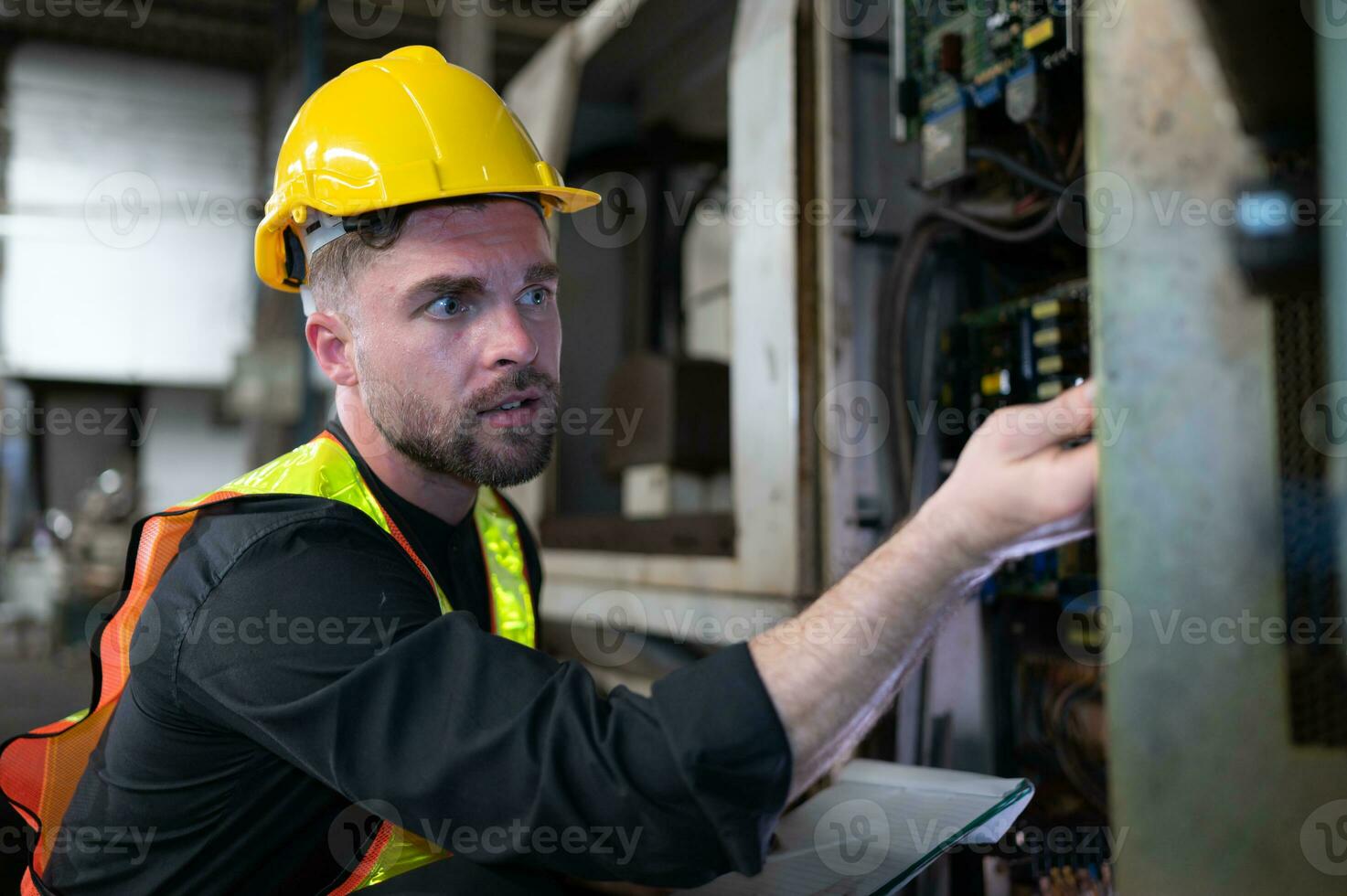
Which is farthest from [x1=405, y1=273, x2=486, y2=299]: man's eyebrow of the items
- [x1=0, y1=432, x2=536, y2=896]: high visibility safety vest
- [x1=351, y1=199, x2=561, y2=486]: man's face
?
[x1=0, y1=432, x2=536, y2=896]: high visibility safety vest

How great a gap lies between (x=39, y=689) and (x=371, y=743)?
5.88m

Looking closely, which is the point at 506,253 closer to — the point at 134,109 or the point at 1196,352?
the point at 1196,352

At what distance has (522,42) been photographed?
5426 millimetres

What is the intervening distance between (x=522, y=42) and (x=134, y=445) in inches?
177

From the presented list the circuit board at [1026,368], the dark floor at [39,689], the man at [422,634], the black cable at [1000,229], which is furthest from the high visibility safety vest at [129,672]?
the dark floor at [39,689]

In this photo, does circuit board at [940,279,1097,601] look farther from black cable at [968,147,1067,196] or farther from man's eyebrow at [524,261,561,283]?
man's eyebrow at [524,261,561,283]

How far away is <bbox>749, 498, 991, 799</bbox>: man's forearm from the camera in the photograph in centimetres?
75

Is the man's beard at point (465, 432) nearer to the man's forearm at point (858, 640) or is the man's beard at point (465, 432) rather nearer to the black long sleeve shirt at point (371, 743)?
the black long sleeve shirt at point (371, 743)

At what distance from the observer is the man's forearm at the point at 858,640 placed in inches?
29.4

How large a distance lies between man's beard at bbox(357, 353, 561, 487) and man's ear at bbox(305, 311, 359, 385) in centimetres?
5

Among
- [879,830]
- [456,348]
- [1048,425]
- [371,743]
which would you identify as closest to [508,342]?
[456,348]

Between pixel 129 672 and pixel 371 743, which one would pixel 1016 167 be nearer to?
pixel 371 743

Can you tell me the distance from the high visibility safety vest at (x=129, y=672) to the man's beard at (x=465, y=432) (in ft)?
0.23

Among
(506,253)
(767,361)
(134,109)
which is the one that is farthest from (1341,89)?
(134,109)
